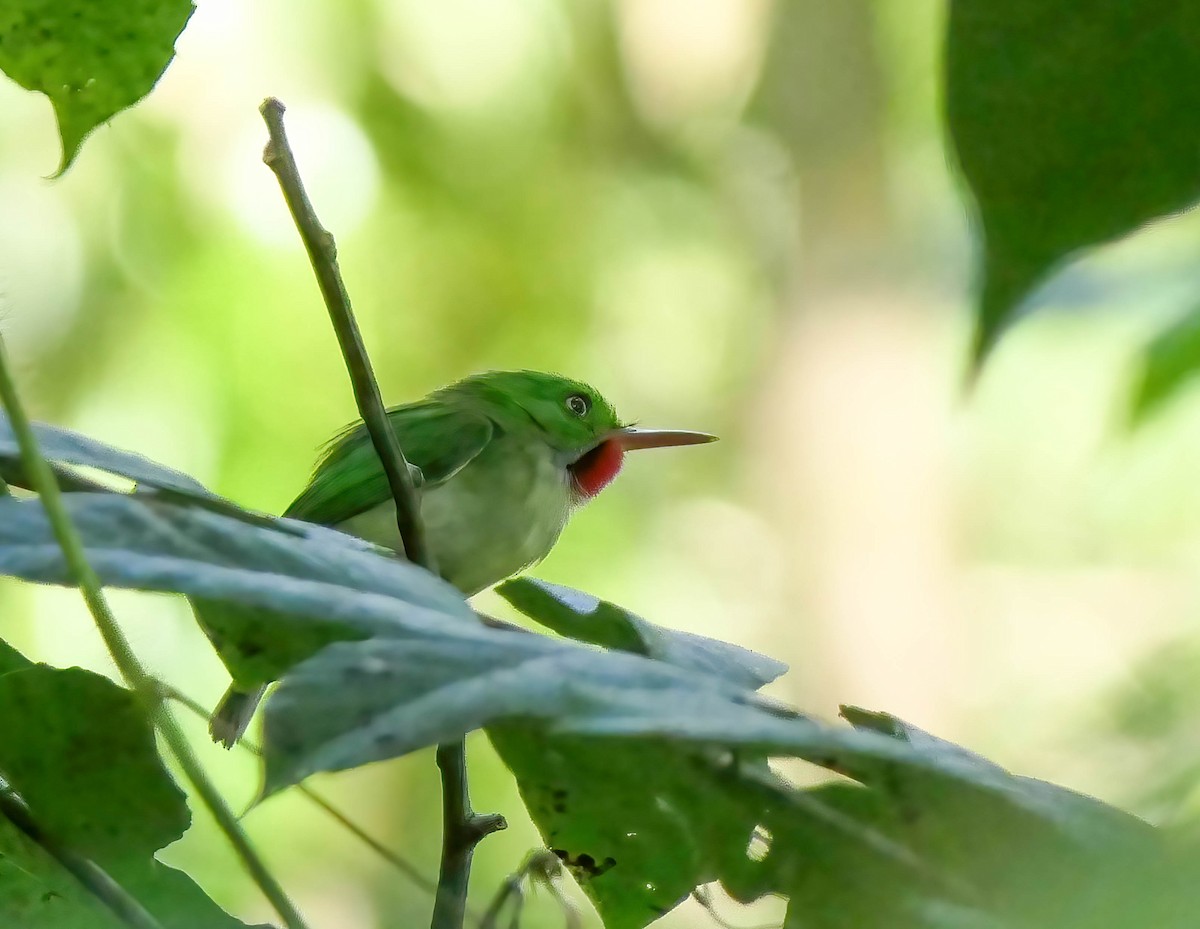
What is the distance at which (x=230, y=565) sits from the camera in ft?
1.33

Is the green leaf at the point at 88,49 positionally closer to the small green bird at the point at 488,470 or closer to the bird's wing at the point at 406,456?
the small green bird at the point at 488,470

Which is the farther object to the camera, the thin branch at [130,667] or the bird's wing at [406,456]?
the bird's wing at [406,456]

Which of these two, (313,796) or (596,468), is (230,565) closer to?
(313,796)

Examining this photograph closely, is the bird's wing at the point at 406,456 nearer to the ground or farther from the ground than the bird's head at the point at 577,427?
nearer to the ground

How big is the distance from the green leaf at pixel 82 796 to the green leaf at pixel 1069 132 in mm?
439

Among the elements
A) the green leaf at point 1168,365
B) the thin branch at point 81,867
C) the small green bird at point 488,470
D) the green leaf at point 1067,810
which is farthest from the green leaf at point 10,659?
the small green bird at point 488,470

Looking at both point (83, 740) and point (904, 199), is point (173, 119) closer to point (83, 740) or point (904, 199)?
point (904, 199)

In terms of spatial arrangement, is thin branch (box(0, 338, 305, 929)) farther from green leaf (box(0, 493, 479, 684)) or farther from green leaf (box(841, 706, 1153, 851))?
green leaf (box(841, 706, 1153, 851))

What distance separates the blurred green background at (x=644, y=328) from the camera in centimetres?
449

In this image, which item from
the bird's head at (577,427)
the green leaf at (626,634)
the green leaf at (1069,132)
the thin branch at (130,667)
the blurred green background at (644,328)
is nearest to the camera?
the green leaf at (1069,132)

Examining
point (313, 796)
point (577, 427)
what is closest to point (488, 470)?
point (577, 427)

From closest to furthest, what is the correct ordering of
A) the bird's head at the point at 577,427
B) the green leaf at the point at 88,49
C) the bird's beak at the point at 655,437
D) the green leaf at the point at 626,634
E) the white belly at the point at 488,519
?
the green leaf at the point at 88,49, the green leaf at the point at 626,634, the white belly at the point at 488,519, the bird's beak at the point at 655,437, the bird's head at the point at 577,427

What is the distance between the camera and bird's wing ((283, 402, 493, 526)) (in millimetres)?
1776

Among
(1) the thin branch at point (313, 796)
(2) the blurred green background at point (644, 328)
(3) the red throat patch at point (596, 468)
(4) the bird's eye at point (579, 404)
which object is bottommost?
(1) the thin branch at point (313, 796)
